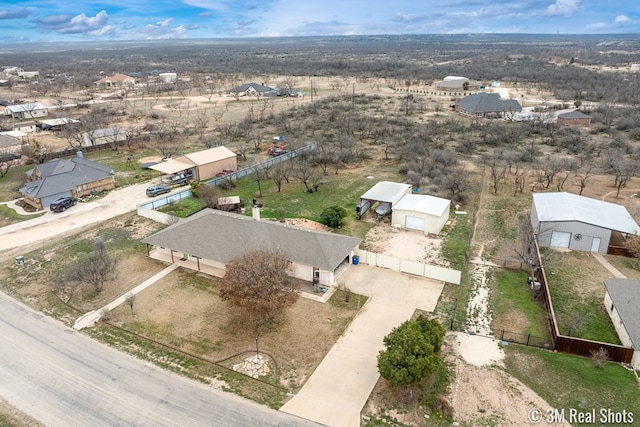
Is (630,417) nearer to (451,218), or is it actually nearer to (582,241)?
(582,241)

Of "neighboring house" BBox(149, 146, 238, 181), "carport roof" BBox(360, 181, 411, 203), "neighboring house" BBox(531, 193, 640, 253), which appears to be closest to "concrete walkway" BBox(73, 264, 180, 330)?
"carport roof" BBox(360, 181, 411, 203)

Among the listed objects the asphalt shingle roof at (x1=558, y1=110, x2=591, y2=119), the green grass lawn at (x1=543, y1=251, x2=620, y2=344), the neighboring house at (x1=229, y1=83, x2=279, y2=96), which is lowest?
the green grass lawn at (x1=543, y1=251, x2=620, y2=344)

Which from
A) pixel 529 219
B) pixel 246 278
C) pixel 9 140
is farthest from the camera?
pixel 9 140

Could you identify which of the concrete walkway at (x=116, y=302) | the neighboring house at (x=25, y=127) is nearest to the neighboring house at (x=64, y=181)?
the concrete walkway at (x=116, y=302)

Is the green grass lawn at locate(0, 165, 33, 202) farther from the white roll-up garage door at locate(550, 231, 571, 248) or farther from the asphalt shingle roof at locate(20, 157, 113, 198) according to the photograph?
the white roll-up garage door at locate(550, 231, 571, 248)

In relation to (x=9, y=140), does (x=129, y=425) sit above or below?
below

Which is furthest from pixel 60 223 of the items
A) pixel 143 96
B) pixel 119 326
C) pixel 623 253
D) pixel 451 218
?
pixel 143 96
